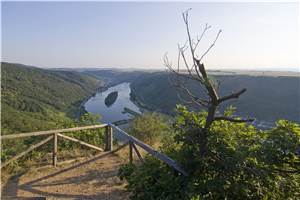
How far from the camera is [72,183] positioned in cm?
621

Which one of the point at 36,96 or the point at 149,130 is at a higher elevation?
the point at 149,130

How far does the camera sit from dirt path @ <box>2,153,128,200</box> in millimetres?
5632

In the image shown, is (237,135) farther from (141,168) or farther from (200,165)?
(141,168)

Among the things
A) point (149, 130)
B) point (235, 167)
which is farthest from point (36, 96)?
point (235, 167)

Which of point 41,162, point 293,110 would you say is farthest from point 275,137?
point 293,110

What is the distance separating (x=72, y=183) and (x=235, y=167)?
3.77 m

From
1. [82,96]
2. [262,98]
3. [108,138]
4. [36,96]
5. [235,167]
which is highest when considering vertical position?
[235,167]

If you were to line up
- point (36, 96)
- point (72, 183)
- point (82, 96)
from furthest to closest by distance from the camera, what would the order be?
point (82, 96) → point (36, 96) → point (72, 183)

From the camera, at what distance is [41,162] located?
7305 mm

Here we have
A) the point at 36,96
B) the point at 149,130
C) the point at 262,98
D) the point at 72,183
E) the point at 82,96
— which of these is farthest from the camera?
the point at 82,96

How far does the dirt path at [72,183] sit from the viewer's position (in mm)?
5632

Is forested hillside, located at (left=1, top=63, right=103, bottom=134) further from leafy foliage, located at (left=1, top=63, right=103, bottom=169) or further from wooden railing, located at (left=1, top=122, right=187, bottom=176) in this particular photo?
wooden railing, located at (left=1, top=122, right=187, bottom=176)

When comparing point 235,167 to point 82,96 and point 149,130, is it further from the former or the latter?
point 82,96

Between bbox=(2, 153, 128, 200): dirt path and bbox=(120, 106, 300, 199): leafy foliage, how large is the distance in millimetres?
1902
